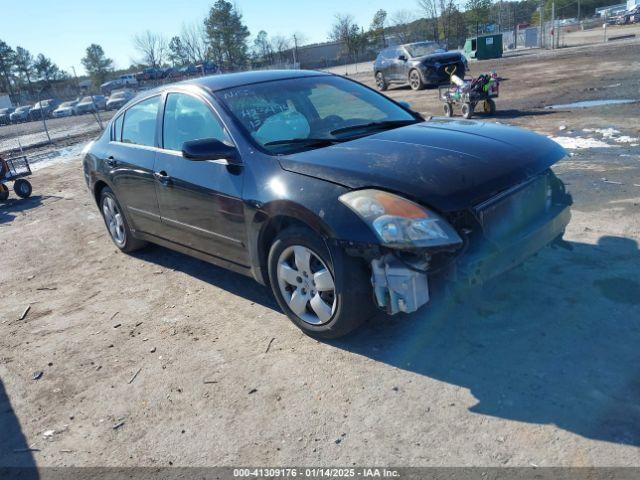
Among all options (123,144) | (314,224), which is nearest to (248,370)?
(314,224)

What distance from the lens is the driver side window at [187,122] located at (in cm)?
414

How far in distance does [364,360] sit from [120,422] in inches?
58.6

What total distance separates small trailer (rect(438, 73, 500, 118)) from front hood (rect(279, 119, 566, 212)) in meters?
8.57

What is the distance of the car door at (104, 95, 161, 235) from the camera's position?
484 cm

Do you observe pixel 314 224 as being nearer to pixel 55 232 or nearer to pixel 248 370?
pixel 248 370

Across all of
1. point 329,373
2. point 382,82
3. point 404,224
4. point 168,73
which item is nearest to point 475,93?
point 404,224

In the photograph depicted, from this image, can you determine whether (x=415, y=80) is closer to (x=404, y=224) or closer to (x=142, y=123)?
(x=142, y=123)

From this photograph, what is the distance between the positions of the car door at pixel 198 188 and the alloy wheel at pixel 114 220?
1.21 metres

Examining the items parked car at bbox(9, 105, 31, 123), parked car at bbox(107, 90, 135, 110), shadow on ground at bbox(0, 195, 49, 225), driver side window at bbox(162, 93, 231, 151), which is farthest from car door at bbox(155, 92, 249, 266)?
parked car at bbox(9, 105, 31, 123)

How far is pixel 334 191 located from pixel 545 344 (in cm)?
155

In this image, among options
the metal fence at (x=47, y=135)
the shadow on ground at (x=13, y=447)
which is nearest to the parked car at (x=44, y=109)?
the metal fence at (x=47, y=135)

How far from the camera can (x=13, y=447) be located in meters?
3.07

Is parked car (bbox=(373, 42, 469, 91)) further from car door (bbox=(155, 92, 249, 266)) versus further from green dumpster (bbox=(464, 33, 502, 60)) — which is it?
car door (bbox=(155, 92, 249, 266))

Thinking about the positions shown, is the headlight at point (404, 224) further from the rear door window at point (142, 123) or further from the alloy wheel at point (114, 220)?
the alloy wheel at point (114, 220)
